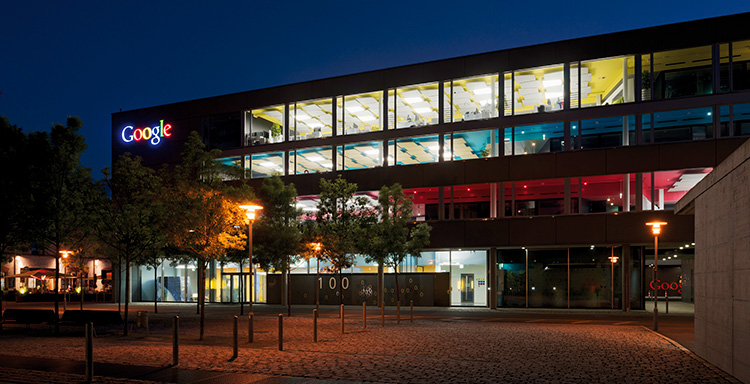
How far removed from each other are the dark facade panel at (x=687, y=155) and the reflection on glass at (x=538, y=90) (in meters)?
6.20

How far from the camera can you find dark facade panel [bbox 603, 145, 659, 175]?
33031mm

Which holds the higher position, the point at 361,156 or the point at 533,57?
the point at 533,57

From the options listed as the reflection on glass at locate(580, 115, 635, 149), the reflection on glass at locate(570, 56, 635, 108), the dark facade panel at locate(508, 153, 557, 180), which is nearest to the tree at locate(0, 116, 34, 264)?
the dark facade panel at locate(508, 153, 557, 180)

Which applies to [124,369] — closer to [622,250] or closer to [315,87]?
[622,250]

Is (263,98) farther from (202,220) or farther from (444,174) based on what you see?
(202,220)

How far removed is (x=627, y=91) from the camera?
34062mm

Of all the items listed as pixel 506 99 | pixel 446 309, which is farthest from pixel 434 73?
pixel 446 309

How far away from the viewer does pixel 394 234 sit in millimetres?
32000

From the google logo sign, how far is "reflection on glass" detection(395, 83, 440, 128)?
19953mm

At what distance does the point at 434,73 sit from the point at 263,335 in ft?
76.0

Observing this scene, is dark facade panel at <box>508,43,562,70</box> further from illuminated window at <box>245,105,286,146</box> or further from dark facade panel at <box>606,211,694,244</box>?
illuminated window at <box>245,105,286,146</box>

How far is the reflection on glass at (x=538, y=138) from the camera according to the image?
35.1 metres

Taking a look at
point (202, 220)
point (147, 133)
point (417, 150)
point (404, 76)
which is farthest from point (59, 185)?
point (147, 133)

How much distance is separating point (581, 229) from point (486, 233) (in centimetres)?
541
